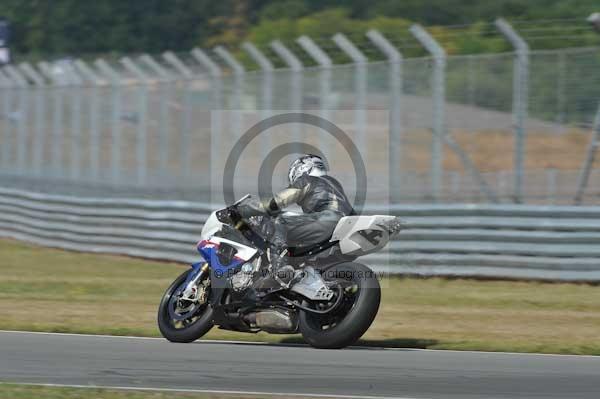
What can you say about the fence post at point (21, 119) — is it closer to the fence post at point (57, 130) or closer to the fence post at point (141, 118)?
the fence post at point (57, 130)

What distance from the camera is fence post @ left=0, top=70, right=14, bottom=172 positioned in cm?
2786

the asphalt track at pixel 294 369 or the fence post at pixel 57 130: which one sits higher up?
the fence post at pixel 57 130

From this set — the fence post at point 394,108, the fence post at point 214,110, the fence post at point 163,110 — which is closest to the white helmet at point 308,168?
the fence post at point 394,108

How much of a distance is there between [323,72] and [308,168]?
8142 mm

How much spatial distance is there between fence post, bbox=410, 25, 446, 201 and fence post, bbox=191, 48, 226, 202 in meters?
5.17

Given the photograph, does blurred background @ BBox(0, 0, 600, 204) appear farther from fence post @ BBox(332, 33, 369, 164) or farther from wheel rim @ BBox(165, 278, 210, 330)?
wheel rim @ BBox(165, 278, 210, 330)

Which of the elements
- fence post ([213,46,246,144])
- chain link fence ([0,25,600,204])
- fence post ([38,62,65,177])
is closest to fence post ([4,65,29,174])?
chain link fence ([0,25,600,204])

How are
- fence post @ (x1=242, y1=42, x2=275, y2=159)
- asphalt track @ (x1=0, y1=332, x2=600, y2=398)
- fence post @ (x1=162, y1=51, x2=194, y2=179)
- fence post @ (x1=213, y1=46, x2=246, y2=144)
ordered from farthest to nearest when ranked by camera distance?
fence post @ (x1=162, y1=51, x2=194, y2=179)
fence post @ (x1=213, y1=46, x2=246, y2=144)
fence post @ (x1=242, y1=42, x2=275, y2=159)
asphalt track @ (x1=0, y1=332, x2=600, y2=398)

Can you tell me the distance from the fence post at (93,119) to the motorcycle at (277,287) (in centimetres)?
1402

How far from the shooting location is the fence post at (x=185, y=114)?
20969mm

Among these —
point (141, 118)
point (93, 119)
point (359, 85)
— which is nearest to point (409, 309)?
point (359, 85)

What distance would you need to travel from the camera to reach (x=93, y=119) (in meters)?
24.3

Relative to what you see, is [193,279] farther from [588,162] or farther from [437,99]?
[437,99]

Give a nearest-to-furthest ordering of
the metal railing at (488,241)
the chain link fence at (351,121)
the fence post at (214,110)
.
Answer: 1. the metal railing at (488,241)
2. the chain link fence at (351,121)
3. the fence post at (214,110)
